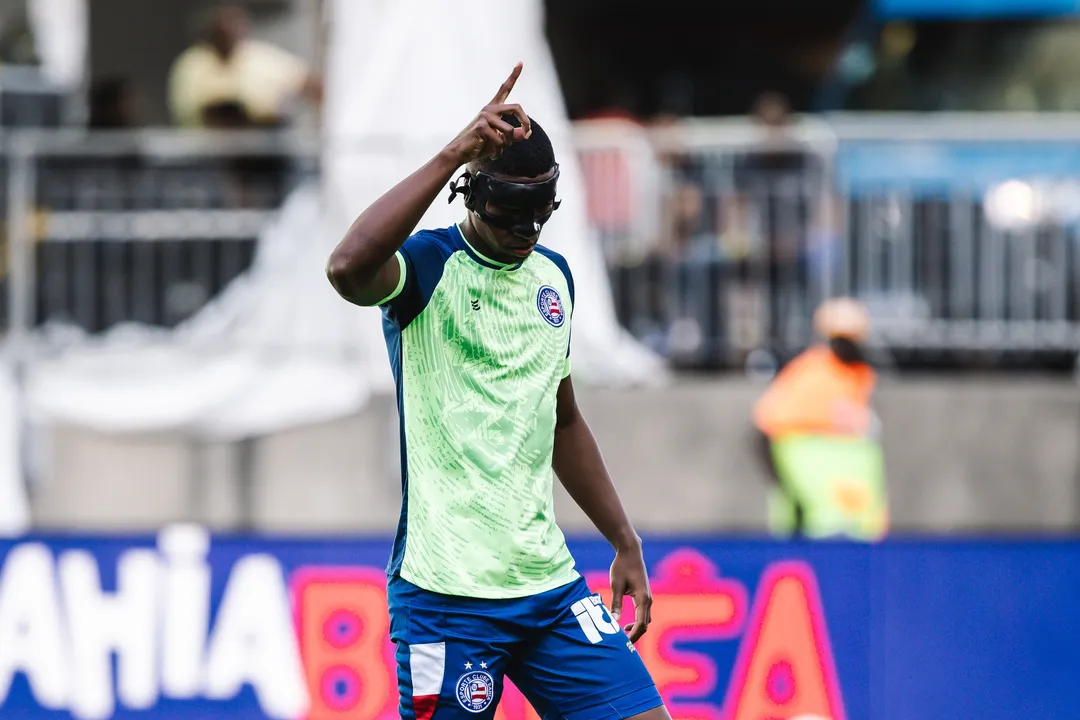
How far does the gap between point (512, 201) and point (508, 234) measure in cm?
10

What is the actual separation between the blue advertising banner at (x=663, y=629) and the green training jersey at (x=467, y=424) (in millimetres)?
3143

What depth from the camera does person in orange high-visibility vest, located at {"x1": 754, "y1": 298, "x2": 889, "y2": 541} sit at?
377 inches

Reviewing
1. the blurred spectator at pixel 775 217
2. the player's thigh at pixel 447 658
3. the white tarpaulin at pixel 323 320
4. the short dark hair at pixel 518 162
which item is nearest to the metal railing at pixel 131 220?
the white tarpaulin at pixel 323 320

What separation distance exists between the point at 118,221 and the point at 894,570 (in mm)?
5467

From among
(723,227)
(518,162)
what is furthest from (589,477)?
(723,227)

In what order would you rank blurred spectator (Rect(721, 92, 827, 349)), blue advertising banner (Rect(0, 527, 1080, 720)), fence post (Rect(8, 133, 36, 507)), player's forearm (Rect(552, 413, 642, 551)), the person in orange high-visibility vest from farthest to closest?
blurred spectator (Rect(721, 92, 827, 349)) < fence post (Rect(8, 133, 36, 507)) < the person in orange high-visibility vest < blue advertising banner (Rect(0, 527, 1080, 720)) < player's forearm (Rect(552, 413, 642, 551))

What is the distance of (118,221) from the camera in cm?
1026

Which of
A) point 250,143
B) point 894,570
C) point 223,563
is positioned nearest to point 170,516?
point 250,143

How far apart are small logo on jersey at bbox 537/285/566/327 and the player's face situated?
0.12 meters

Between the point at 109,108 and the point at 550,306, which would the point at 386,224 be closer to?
the point at 550,306

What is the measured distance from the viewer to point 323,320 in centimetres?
1008

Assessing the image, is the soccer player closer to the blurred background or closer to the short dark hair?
the short dark hair

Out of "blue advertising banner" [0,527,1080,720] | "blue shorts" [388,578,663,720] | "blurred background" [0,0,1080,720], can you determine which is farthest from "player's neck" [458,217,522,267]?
"blurred background" [0,0,1080,720]

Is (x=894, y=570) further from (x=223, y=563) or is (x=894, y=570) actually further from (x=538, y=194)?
(x=538, y=194)
